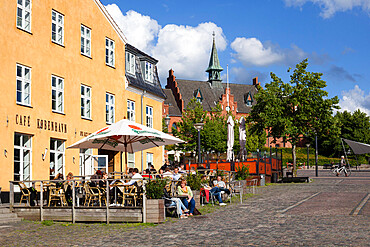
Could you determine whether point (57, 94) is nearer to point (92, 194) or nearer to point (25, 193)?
point (25, 193)

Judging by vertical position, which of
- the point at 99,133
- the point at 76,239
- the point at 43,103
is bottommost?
the point at 76,239

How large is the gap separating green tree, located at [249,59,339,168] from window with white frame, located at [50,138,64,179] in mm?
20273

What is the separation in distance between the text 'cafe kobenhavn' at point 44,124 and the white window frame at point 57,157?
0.52 meters

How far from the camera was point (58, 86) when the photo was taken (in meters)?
22.4

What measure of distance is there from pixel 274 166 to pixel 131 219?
971 inches

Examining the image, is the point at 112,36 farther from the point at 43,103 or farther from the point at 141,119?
the point at 43,103

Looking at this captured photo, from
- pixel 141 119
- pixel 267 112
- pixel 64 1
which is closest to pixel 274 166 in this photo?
pixel 267 112

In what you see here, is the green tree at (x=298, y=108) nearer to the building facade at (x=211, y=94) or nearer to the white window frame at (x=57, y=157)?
the white window frame at (x=57, y=157)

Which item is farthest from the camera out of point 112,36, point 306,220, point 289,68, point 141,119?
point 289,68

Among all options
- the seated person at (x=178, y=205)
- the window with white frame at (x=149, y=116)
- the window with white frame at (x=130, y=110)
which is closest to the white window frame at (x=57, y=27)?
the window with white frame at (x=130, y=110)

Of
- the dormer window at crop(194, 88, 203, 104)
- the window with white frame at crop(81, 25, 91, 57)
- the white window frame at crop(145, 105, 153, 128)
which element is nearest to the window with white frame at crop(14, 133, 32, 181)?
the window with white frame at crop(81, 25, 91, 57)

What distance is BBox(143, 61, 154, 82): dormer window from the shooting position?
31.5 metres

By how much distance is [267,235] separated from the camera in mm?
10836

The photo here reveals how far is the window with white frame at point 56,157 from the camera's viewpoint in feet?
70.7
